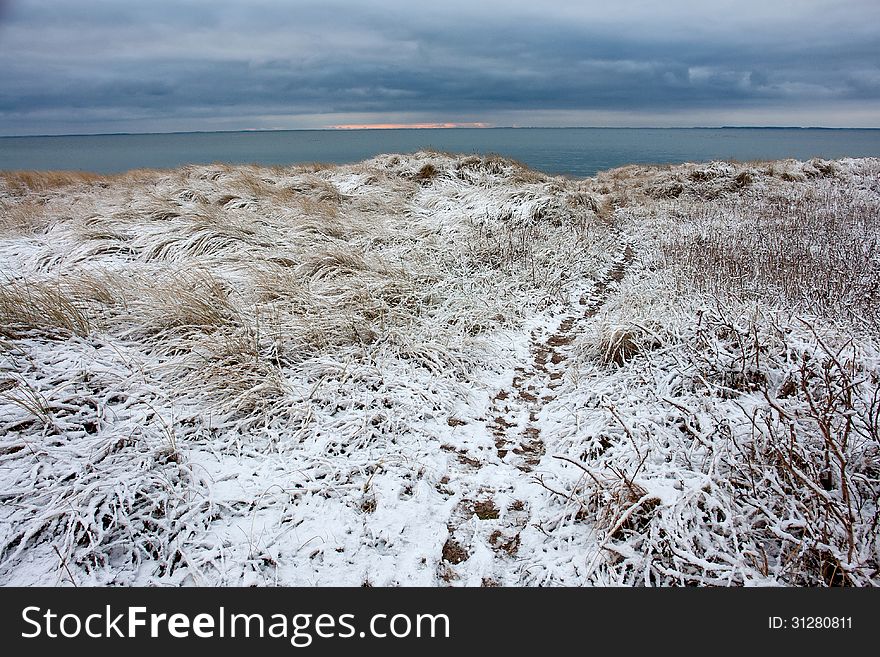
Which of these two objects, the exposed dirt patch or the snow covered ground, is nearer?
the snow covered ground

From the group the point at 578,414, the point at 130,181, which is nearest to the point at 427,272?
the point at 578,414

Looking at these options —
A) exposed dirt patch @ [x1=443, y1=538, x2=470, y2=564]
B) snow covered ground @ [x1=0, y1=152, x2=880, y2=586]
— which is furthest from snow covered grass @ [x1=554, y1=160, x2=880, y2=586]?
exposed dirt patch @ [x1=443, y1=538, x2=470, y2=564]

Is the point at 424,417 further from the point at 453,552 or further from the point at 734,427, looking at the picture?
the point at 734,427

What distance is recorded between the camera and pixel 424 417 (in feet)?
12.8

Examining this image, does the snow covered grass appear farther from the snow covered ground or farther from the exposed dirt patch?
the exposed dirt patch

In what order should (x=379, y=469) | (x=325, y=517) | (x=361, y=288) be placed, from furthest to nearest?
(x=361, y=288)
(x=379, y=469)
(x=325, y=517)

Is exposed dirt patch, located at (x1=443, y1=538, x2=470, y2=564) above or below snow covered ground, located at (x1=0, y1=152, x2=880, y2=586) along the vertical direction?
below

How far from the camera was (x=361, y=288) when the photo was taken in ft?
19.1

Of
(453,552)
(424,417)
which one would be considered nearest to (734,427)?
(453,552)

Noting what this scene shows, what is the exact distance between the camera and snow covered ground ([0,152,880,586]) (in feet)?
8.21

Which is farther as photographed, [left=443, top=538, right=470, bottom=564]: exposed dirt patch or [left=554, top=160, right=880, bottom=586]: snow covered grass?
[left=443, top=538, right=470, bottom=564]: exposed dirt patch
